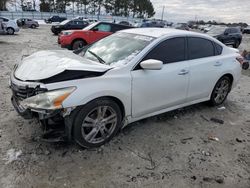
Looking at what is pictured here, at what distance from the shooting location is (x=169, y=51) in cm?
393

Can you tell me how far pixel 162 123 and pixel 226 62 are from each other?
6.23 feet

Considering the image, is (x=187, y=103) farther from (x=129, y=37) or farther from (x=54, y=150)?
(x=54, y=150)

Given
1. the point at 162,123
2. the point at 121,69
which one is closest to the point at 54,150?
the point at 121,69

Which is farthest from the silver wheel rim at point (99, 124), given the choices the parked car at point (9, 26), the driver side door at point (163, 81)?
the parked car at point (9, 26)

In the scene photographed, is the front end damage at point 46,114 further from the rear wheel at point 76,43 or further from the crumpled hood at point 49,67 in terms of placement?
the rear wheel at point 76,43

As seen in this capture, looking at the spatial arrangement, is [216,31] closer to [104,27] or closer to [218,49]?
[104,27]

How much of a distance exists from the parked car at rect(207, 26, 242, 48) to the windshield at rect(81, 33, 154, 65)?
45.0ft

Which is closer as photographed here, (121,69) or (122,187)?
(122,187)

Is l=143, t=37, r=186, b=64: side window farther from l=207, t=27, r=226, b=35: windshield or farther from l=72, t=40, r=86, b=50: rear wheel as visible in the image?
l=207, t=27, r=226, b=35: windshield

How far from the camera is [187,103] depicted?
4.35 m

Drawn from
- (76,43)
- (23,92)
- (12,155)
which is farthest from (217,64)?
(76,43)

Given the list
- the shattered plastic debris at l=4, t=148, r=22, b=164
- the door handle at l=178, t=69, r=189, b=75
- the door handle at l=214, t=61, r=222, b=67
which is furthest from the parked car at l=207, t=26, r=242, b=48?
the shattered plastic debris at l=4, t=148, r=22, b=164

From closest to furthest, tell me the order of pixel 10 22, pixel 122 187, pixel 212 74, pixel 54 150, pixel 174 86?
pixel 122 187 → pixel 54 150 → pixel 174 86 → pixel 212 74 → pixel 10 22

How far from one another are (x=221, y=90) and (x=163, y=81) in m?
1.94
